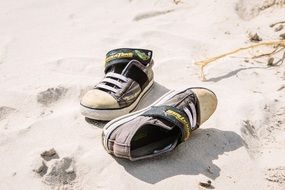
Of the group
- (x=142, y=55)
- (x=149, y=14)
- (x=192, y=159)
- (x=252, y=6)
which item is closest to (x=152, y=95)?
(x=142, y=55)

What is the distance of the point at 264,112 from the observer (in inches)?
82.1

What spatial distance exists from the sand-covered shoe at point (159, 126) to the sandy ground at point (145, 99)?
6cm

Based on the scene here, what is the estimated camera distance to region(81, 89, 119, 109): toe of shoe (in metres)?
2.01

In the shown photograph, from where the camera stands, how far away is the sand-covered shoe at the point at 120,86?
2020 mm

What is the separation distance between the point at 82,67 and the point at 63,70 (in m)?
0.11

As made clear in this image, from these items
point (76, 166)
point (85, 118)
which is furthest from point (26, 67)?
point (76, 166)

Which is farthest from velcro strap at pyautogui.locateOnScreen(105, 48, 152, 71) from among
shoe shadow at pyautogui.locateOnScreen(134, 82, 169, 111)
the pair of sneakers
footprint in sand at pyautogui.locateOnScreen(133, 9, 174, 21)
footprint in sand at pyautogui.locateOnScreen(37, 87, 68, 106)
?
footprint in sand at pyautogui.locateOnScreen(133, 9, 174, 21)

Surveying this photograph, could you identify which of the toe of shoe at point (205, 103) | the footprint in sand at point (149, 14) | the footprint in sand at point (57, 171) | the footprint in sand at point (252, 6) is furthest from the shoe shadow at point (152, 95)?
the footprint in sand at point (252, 6)

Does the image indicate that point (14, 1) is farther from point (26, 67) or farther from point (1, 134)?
point (1, 134)

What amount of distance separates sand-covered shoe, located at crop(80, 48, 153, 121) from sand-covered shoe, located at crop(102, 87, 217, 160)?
0.44 feet

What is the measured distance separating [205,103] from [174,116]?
21 cm

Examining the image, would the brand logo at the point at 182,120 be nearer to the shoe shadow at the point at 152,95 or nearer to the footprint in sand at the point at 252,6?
the shoe shadow at the point at 152,95

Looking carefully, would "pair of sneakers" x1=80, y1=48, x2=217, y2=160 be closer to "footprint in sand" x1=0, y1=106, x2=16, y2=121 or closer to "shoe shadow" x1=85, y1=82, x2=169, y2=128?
"shoe shadow" x1=85, y1=82, x2=169, y2=128

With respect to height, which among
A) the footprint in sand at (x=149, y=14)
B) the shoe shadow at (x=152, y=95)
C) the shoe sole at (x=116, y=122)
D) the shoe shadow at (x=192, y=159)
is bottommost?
the shoe shadow at (x=152, y=95)
